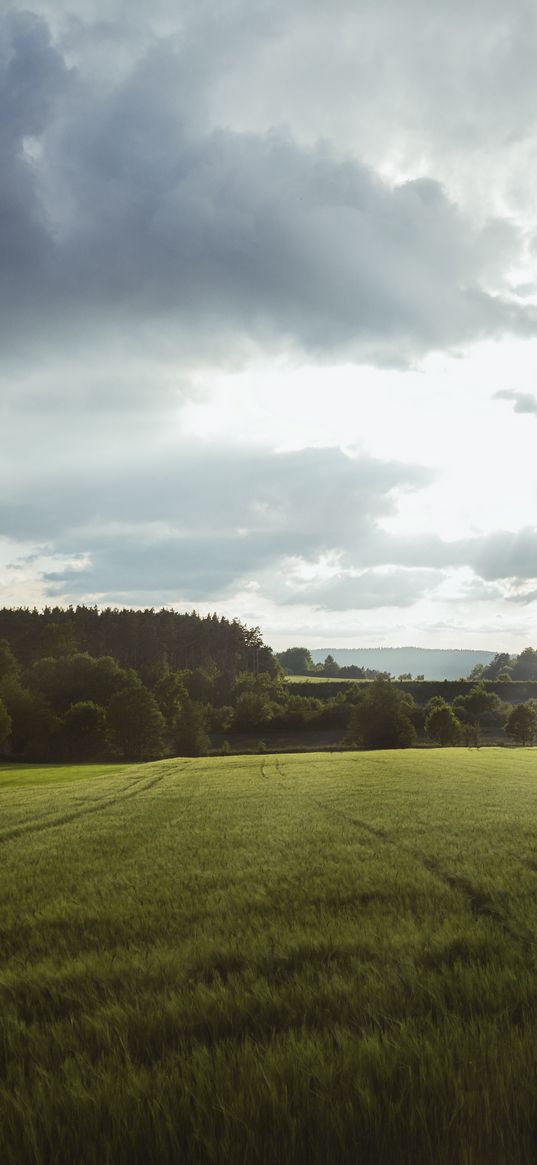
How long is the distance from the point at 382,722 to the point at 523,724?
28.7 metres

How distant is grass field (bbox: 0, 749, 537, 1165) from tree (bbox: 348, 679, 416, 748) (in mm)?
97233

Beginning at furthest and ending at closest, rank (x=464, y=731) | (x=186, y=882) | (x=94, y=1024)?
(x=464, y=731), (x=186, y=882), (x=94, y=1024)

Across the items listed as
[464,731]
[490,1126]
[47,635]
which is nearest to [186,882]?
[490,1126]

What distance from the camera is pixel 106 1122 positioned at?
10.1 ft

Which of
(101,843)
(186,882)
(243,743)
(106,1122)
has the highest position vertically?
(106,1122)

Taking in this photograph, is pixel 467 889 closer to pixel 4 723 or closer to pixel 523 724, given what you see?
pixel 4 723

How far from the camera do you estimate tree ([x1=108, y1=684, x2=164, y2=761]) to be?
105000 mm

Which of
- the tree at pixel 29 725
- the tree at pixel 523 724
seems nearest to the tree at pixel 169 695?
the tree at pixel 29 725

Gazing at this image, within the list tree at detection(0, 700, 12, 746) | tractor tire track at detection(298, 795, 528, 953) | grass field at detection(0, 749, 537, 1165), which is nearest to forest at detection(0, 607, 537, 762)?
tree at detection(0, 700, 12, 746)

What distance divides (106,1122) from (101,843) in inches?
465

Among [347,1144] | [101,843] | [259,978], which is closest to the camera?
[347,1144]

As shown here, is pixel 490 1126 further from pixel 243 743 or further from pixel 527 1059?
pixel 243 743

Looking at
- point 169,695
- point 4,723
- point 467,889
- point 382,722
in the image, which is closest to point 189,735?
point 169,695

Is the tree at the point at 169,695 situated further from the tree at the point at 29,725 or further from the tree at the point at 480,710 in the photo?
the tree at the point at 480,710
